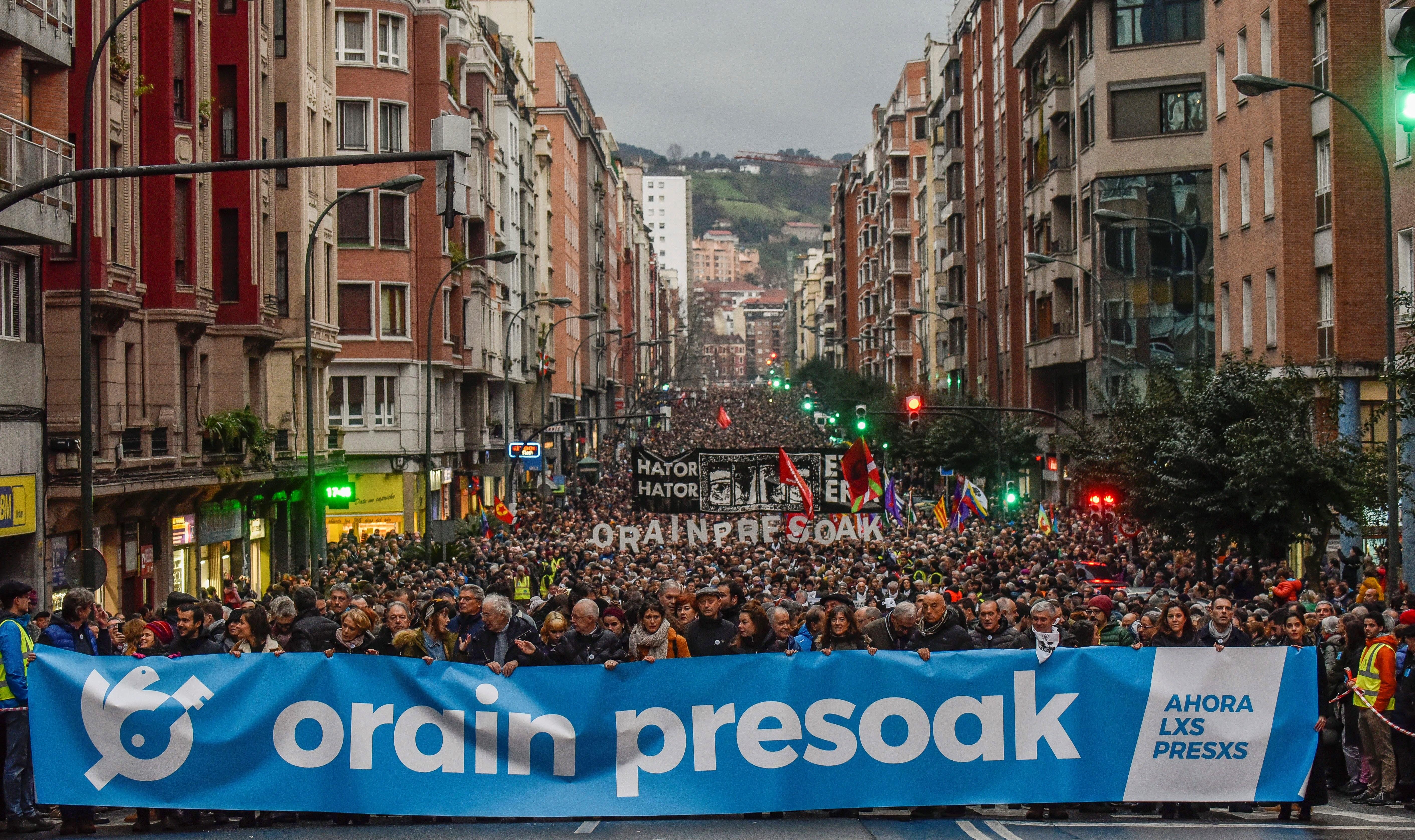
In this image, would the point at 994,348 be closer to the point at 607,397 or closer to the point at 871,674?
the point at 607,397

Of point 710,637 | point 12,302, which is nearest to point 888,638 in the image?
point 710,637

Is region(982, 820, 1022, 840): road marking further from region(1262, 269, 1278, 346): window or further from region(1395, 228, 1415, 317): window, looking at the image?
region(1262, 269, 1278, 346): window

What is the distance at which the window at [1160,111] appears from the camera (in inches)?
1901

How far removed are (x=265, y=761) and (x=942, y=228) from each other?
78.9 metres

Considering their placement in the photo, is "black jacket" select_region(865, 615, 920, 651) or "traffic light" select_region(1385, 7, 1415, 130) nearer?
"traffic light" select_region(1385, 7, 1415, 130)

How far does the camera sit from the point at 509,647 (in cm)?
1152

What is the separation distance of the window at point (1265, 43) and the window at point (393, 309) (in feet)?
81.8

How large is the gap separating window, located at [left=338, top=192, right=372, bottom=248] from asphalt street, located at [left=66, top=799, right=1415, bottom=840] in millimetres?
38035

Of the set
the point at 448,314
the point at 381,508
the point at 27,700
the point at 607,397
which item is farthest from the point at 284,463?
the point at 607,397

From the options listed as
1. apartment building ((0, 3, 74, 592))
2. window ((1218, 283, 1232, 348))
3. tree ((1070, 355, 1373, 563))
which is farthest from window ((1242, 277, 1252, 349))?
apartment building ((0, 3, 74, 592))

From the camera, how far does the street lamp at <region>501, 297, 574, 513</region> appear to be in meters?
52.8

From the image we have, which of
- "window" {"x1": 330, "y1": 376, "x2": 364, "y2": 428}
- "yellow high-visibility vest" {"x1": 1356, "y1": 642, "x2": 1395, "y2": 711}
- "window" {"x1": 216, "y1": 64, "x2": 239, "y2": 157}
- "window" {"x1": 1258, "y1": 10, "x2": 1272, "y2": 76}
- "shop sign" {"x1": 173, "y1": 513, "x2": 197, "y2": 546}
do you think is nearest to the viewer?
"yellow high-visibility vest" {"x1": 1356, "y1": 642, "x2": 1395, "y2": 711}

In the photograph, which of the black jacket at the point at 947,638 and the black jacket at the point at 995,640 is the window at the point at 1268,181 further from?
the black jacket at the point at 947,638

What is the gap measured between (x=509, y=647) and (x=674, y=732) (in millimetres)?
1308
